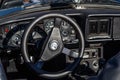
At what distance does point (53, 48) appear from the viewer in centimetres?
482

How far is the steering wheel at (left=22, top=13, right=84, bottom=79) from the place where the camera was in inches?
187

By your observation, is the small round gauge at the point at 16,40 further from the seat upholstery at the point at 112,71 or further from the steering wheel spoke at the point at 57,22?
the seat upholstery at the point at 112,71

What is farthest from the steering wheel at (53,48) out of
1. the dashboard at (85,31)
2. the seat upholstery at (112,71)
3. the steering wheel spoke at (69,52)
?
the seat upholstery at (112,71)

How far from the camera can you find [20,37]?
5.17 metres

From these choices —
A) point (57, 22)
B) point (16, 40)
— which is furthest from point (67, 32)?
point (16, 40)

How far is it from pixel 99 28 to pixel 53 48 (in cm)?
80

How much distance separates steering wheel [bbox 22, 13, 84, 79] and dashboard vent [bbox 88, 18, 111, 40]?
0.45m

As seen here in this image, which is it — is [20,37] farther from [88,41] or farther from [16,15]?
[88,41]

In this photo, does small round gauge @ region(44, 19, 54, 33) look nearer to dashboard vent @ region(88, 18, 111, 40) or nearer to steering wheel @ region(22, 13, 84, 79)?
steering wheel @ region(22, 13, 84, 79)

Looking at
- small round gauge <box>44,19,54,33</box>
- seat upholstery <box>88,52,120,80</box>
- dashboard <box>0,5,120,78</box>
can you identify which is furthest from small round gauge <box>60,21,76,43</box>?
seat upholstery <box>88,52,120,80</box>

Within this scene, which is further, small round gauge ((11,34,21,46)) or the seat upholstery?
small round gauge ((11,34,21,46))

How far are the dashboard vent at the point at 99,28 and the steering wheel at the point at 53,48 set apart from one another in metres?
0.45

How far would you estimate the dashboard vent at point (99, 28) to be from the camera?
17.3 ft

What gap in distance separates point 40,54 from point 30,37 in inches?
12.2
